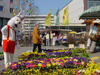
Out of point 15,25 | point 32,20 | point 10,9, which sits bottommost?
point 15,25

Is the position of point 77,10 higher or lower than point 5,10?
higher

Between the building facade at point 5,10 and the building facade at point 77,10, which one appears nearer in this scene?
the building facade at point 77,10

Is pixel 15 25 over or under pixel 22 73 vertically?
over

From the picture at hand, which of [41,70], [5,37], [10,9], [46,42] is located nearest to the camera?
[41,70]

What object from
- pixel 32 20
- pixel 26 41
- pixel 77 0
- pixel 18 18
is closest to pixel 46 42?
pixel 26 41

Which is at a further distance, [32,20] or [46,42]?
[32,20]

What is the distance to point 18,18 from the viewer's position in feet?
24.2

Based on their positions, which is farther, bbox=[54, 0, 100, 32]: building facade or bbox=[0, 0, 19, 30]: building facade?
bbox=[0, 0, 19, 30]: building facade

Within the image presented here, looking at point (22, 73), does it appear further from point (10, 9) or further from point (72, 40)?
point (10, 9)

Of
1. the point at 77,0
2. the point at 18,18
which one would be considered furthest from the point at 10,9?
the point at 18,18

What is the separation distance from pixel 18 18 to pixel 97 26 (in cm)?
813

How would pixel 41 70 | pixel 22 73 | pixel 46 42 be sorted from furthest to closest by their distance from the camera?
1. pixel 46 42
2. pixel 41 70
3. pixel 22 73

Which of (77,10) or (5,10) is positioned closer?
(5,10)

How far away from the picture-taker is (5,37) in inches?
276
